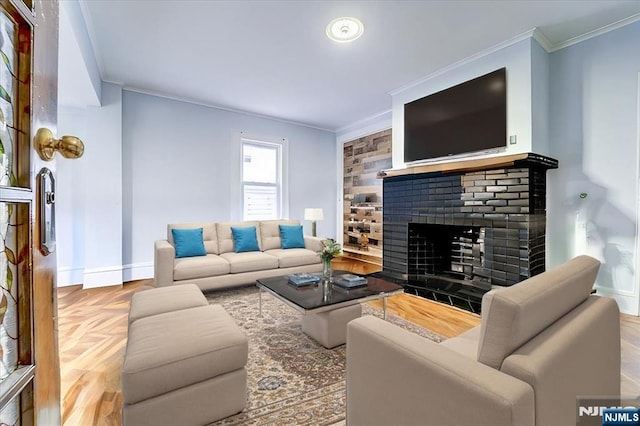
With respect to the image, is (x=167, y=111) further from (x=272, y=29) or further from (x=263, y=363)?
(x=263, y=363)

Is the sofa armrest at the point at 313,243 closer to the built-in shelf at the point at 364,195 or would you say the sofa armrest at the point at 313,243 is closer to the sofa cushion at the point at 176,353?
the built-in shelf at the point at 364,195

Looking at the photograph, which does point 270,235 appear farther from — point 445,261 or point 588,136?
point 588,136

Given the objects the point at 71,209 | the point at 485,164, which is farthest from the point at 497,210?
the point at 71,209

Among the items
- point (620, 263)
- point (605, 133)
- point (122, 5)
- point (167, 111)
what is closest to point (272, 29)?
point (122, 5)

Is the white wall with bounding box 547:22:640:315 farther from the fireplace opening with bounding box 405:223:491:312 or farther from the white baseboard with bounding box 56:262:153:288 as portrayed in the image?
the white baseboard with bounding box 56:262:153:288

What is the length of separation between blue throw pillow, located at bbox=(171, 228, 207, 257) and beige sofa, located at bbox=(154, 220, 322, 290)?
0.07 metres

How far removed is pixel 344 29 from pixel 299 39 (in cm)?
47

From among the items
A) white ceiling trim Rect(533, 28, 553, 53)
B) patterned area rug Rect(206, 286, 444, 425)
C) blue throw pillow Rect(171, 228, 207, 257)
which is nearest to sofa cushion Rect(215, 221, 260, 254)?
blue throw pillow Rect(171, 228, 207, 257)

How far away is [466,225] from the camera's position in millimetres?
3334

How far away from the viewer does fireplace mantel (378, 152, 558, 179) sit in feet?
9.14

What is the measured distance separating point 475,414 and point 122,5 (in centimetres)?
352

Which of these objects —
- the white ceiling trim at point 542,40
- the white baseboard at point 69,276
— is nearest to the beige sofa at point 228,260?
the white baseboard at point 69,276

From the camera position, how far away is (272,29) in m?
2.77

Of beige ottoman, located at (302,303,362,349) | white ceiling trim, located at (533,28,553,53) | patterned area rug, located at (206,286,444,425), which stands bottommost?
patterned area rug, located at (206,286,444,425)
